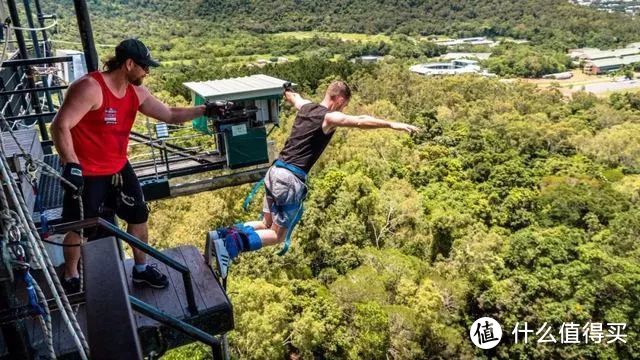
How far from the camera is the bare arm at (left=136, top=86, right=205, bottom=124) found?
12.7 feet

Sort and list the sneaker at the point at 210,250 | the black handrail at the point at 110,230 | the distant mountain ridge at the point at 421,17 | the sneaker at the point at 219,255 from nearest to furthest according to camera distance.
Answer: the black handrail at the point at 110,230 < the sneaker at the point at 219,255 < the sneaker at the point at 210,250 < the distant mountain ridge at the point at 421,17

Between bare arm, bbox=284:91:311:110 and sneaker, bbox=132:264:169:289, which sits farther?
bare arm, bbox=284:91:311:110

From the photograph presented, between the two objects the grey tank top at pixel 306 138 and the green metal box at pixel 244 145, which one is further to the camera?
the green metal box at pixel 244 145

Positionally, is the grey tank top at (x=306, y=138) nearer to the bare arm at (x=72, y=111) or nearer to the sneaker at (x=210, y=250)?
the sneaker at (x=210, y=250)

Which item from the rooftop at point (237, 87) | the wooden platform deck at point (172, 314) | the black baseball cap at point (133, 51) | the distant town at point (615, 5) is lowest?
the distant town at point (615, 5)

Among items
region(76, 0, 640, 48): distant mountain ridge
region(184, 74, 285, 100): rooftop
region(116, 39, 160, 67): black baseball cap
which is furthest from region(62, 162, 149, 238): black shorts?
region(76, 0, 640, 48): distant mountain ridge

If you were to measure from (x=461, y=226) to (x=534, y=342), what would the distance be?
5.98m

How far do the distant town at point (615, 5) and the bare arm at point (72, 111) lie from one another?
160 metres

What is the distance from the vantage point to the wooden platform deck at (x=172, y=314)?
3045 millimetres

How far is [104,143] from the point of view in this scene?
3.54 metres

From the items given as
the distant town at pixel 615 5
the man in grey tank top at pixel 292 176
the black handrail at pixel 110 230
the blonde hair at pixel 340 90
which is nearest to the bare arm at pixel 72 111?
the black handrail at pixel 110 230

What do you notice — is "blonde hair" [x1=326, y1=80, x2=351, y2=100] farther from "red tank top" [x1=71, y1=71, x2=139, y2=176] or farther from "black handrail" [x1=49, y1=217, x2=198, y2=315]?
"black handrail" [x1=49, y1=217, x2=198, y2=315]

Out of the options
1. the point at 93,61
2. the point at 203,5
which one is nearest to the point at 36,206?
the point at 93,61

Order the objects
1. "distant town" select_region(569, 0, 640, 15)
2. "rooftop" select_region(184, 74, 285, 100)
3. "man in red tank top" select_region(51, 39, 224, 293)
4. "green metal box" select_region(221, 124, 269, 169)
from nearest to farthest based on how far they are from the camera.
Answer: "man in red tank top" select_region(51, 39, 224, 293) < "rooftop" select_region(184, 74, 285, 100) < "green metal box" select_region(221, 124, 269, 169) < "distant town" select_region(569, 0, 640, 15)
